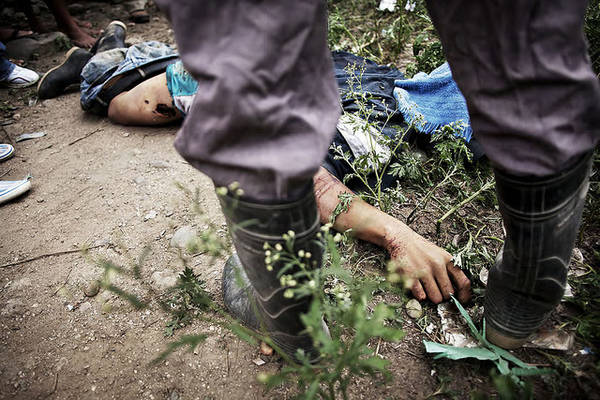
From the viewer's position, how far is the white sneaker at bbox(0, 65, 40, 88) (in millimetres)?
3371

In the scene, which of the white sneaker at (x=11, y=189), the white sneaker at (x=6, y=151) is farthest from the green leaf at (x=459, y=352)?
the white sneaker at (x=6, y=151)

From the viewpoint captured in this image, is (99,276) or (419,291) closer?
(419,291)

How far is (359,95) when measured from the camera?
2.21 metres

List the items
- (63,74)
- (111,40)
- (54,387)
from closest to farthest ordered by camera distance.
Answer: (54,387) → (63,74) → (111,40)

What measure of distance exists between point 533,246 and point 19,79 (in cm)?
424

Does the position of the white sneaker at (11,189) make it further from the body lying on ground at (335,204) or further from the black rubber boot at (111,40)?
the black rubber boot at (111,40)

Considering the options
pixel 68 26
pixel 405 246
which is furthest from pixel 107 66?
pixel 405 246

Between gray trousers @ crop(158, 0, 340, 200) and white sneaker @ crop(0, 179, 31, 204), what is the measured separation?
197 cm

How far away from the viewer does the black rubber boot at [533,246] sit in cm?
89

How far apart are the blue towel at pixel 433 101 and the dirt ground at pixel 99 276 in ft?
3.68

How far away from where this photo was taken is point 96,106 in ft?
9.39

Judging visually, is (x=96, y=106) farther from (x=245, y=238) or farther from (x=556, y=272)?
(x=556, y=272)

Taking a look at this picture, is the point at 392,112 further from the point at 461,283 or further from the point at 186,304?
the point at 186,304

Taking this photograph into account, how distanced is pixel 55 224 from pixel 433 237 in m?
2.04
